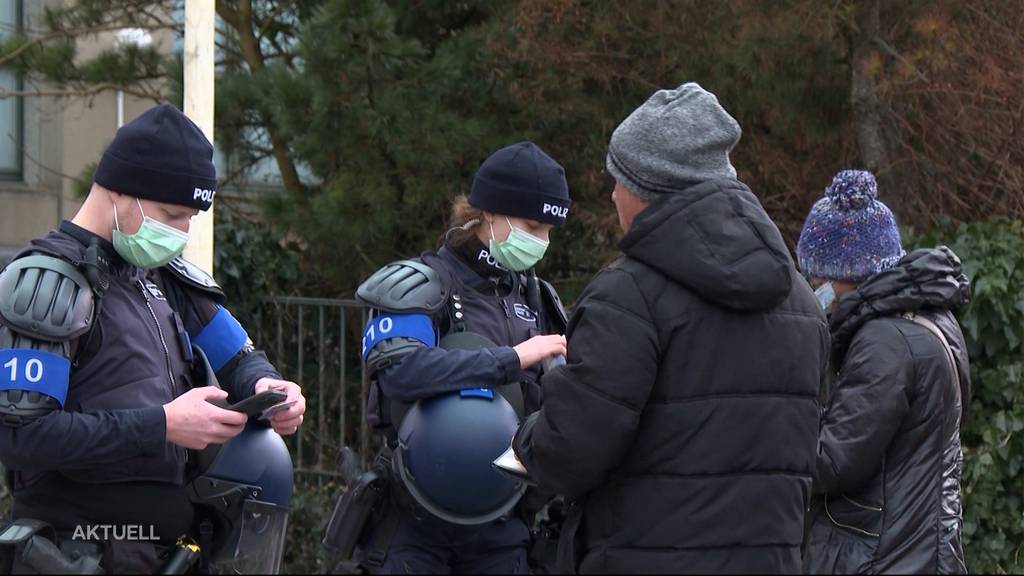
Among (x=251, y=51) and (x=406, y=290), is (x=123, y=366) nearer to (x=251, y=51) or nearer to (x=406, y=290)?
(x=406, y=290)

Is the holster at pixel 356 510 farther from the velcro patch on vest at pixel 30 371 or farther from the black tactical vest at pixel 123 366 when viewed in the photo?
the velcro patch on vest at pixel 30 371

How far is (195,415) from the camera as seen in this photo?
3201mm

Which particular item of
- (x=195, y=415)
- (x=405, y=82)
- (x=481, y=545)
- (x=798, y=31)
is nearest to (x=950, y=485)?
(x=481, y=545)

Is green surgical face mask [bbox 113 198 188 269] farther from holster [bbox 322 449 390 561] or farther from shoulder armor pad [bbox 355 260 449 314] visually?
holster [bbox 322 449 390 561]

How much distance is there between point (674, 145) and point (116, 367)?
1.48m

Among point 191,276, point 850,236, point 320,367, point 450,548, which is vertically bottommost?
point 320,367

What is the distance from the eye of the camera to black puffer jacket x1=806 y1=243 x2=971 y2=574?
356 cm

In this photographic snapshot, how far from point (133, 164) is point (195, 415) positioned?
0.68m

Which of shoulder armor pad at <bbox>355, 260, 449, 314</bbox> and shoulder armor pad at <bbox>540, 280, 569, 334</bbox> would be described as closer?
shoulder armor pad at <bbox>355, 260, 449, 314</bbox>

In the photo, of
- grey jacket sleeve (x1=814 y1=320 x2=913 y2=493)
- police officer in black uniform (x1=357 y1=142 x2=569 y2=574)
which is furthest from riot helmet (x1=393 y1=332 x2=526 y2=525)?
grey jacket sleeve (x1=814 y1=320 x2=913 y2=493)

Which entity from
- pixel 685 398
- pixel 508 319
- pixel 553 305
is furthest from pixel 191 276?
pixel 685 398

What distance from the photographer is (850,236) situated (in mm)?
3861

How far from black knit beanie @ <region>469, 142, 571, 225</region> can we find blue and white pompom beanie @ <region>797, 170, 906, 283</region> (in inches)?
32.7

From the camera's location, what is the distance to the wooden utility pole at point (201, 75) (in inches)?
212
